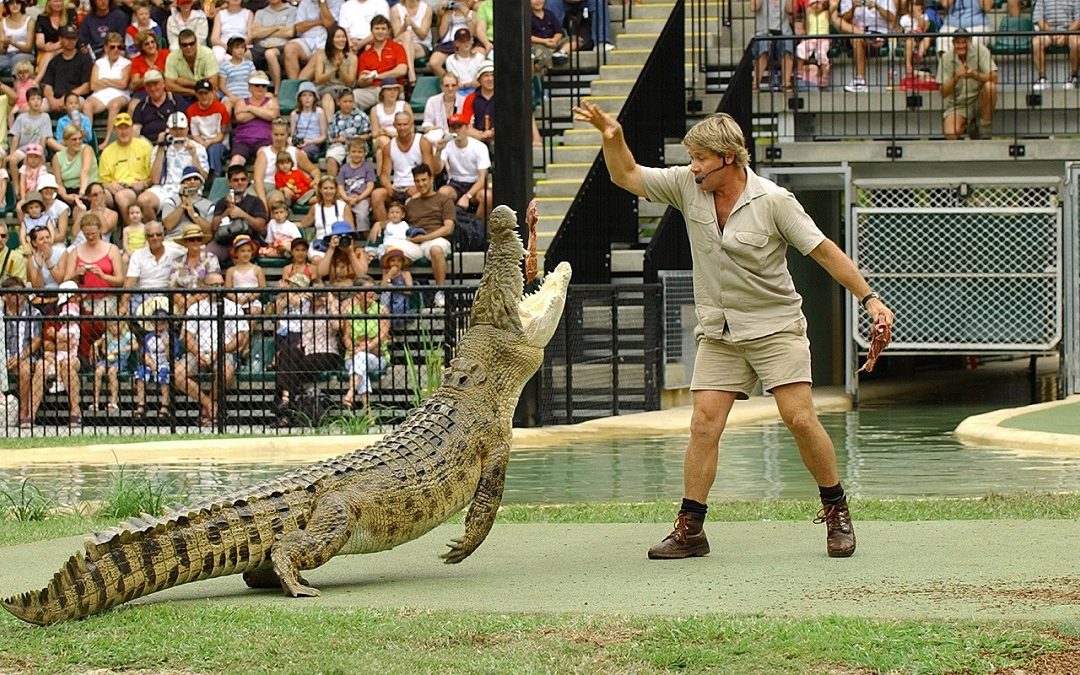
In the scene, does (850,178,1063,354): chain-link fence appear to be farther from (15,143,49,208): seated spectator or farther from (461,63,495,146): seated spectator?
(15,143,49,208): seated spectator

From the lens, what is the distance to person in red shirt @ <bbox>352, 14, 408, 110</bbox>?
20219 millimetres

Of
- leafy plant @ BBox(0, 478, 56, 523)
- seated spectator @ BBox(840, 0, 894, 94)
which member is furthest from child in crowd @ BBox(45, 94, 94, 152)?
leafy plant @ BBox(0, 478, 56, 523)

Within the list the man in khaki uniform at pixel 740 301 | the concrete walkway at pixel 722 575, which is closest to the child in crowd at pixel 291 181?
the concrete walkway at pixel 722 575

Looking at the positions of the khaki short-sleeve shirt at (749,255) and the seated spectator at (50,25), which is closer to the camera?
the khaki short-sleeve shirt at (749,255)

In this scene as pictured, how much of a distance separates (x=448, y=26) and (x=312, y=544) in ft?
47.4

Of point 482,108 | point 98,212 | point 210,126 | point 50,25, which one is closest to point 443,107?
point 482,108

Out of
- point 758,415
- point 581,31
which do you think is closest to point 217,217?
point 581,31

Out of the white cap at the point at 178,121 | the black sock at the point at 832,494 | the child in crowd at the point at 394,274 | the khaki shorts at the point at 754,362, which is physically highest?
the white cap at the point at 178,121

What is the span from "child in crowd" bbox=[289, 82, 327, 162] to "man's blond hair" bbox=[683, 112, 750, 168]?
42.7 ft

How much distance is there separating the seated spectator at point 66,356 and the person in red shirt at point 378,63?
16.4 feet

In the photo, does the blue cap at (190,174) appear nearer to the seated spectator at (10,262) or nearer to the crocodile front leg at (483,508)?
the seated spectator at (10,262)

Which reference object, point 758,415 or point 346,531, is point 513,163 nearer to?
point 758,415

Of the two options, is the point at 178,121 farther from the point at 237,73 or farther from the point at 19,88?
the point at 19,88

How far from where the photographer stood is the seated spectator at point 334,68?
2044cm
